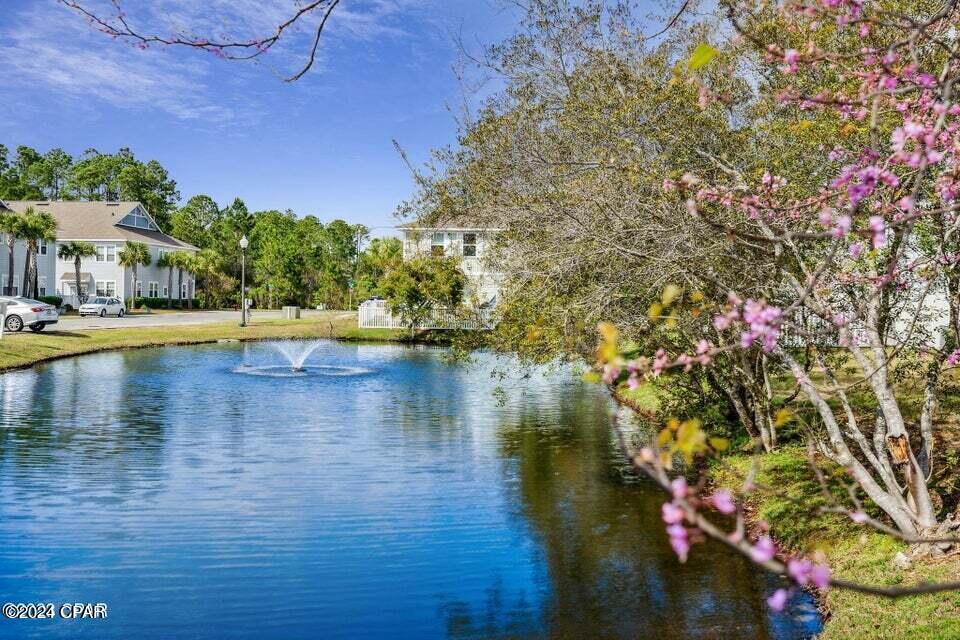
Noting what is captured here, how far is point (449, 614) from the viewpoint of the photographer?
7379 millimetres

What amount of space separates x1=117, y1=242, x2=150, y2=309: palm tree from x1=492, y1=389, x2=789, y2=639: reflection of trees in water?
5273cm

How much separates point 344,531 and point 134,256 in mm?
55436

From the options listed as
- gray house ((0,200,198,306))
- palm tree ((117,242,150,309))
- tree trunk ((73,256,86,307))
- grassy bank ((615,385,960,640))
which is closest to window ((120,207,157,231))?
gray house ((0,200,198,306))

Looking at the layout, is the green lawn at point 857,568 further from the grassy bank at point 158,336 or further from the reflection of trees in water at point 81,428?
the grassy bank at point 158,336

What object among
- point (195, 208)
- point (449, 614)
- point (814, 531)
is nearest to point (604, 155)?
point (814, 531)

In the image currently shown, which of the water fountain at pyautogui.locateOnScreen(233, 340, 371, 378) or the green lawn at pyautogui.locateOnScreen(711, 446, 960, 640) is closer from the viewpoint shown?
the green lawn at pyautogui.locateOnScreen(711, 446, 960, 640)

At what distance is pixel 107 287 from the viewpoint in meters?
61.8

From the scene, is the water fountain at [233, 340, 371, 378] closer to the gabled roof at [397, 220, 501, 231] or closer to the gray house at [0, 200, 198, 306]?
the gabled roof at [397, 220, 501, 231]

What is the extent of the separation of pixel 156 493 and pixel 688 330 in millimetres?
7843

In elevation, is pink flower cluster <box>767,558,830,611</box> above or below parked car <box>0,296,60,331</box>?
below

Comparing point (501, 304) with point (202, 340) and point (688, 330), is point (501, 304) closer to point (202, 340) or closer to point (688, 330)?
point (688, 330)

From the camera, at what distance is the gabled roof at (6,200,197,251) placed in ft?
202

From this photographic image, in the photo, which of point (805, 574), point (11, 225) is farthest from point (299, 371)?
point (11, 225)

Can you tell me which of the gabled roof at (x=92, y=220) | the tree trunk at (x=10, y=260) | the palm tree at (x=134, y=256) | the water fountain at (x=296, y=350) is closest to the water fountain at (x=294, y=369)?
the water fountain at (x=296, y=350)
